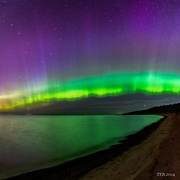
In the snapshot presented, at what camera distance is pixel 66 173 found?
1435 centimetres

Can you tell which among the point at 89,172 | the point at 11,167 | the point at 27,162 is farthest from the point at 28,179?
the point at 27,162

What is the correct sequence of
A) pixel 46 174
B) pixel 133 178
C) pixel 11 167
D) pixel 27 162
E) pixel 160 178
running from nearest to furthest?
1. pixel 160 178
2. pixel 133 178
3. pixel 46 174
4. pixel 11 167
5. pixel 27 162

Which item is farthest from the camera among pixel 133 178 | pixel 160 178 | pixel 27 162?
pixel 27 162

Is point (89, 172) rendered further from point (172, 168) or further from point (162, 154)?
point (172, 168)

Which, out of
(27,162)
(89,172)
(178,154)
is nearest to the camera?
(178,154)

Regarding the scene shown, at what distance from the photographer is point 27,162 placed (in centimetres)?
2039

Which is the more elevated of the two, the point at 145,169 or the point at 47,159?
the point at 145,169

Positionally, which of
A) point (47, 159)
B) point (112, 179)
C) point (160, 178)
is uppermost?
point (160, 178)

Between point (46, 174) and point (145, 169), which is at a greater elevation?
point (145, 169)

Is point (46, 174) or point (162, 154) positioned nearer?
point (162, 154)

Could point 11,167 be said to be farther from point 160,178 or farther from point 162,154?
point 160,178

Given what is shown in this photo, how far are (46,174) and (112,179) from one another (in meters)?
5.90

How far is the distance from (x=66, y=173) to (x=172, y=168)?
742 centimetres

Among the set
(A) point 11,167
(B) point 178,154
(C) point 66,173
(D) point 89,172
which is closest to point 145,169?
(B) point 178,154
